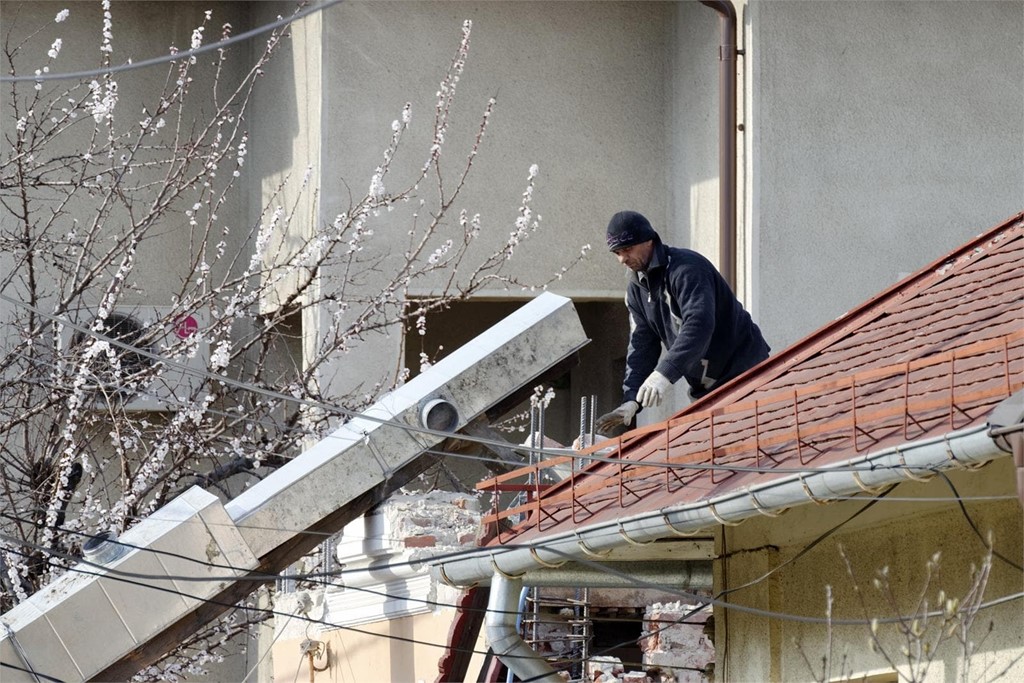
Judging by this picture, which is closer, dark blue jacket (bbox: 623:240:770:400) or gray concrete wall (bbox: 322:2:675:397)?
dark blue jacket (bbox: 623:240:770:400)

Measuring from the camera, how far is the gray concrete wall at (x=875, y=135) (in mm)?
13344

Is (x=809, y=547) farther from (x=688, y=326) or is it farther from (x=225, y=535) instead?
(x=225, y=535)

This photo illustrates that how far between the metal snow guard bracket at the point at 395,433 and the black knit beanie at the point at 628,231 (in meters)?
0.98

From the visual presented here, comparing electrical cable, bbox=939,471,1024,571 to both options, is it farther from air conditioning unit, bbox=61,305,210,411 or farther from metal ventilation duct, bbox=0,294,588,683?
air conditioning unit, bbox=61,305,210,411

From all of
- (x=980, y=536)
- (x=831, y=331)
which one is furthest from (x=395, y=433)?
(x=980, y=536)

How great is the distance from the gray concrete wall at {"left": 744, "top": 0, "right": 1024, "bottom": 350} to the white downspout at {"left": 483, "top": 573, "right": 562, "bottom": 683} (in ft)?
22.0

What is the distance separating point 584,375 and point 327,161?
324 centimetres

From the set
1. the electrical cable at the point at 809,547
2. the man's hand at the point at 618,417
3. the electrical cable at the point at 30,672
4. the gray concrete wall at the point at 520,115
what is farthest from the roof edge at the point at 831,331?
the gray concrete wall at the point at 520,115

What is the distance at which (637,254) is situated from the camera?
8.87 m

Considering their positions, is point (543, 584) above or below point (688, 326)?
below

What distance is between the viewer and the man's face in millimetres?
8828

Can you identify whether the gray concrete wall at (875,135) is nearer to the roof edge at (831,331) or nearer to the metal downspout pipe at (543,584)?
the roof edge at (831,331)

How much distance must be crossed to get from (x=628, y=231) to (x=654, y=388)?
0.79 metres

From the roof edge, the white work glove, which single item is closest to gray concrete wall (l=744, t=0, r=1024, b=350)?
the white work glove
